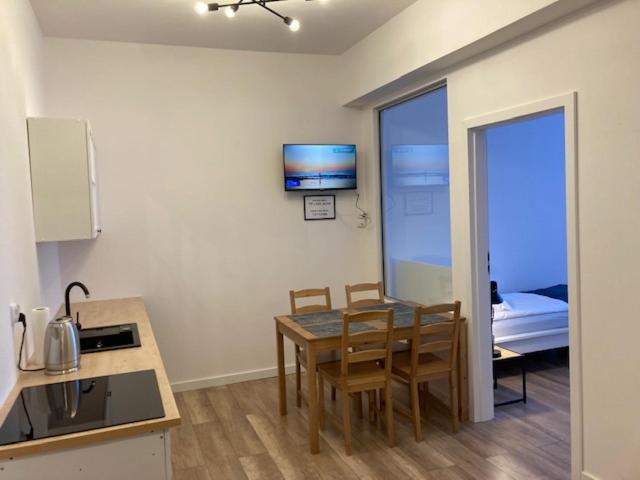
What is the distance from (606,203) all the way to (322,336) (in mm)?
1771

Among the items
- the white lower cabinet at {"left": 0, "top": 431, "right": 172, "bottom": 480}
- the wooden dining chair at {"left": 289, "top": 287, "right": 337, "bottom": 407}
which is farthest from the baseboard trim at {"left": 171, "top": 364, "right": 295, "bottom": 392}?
the white lower cabinet at {"left": 0, "top": 431, "right": 172, "bottom": 480}

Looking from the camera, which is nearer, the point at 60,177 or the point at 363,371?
the point at 60,177

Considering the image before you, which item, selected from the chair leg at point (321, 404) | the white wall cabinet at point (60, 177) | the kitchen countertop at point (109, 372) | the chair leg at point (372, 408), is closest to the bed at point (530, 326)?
the chair leg at point (372, 408)

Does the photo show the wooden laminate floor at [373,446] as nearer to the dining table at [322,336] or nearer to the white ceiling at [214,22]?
the dining table at [322,336]

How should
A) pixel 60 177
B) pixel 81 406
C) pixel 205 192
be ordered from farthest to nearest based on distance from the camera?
pixel 205 192
pixel 60 177
pixel 81 406

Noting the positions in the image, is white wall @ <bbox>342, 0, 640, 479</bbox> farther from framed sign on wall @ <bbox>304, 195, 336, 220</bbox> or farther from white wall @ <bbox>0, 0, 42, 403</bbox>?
white wall @ <bbox>0, 0, 42, 403</bbox>

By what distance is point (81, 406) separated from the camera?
2.07 metres

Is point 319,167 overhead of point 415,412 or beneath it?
overhead

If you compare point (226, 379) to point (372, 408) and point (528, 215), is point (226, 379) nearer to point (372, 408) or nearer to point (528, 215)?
point (372, 408)

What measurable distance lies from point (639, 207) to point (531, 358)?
3.06 metres

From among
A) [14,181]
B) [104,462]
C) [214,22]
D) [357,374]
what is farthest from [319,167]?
[104,462]

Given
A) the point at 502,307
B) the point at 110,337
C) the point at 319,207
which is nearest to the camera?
the point at 110,337

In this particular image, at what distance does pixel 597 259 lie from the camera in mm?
2711

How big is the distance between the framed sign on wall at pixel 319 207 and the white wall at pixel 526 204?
1.84 metres
